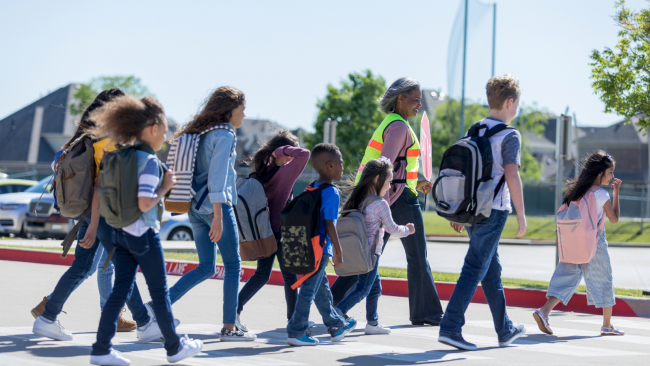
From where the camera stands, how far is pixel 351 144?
5091 cm

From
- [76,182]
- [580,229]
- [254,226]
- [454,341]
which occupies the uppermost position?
[76,182]

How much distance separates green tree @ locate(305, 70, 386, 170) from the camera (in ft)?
169

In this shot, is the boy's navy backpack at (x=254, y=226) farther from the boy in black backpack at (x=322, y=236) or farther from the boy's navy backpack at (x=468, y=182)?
the boy's navy backpack at (x=468, y=182)

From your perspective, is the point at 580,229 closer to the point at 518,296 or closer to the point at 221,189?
the point at 518,296

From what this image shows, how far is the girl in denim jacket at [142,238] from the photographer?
4.22 meters

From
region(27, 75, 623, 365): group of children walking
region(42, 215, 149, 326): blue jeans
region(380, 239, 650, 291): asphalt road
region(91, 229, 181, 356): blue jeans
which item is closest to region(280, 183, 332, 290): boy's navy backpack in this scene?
region(27, 75, 623, 365): group of children walking

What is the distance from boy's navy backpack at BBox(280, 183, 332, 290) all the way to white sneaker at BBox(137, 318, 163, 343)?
1.02 m

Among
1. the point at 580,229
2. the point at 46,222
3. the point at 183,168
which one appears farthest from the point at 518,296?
the point at 46,222

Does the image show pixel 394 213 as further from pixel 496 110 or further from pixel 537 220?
pixel 537 220

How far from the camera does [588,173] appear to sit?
22.6ft

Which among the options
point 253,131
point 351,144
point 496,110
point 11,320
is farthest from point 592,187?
point 253,131

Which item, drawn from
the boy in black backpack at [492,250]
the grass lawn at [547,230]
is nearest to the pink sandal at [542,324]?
the boy in black backpack at [492,250]

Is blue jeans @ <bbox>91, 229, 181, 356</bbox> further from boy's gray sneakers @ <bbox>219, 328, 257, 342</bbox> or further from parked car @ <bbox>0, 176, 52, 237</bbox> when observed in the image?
parked car @ <bbox>0, 176, 52, 237</bbox>

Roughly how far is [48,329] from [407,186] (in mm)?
3085
